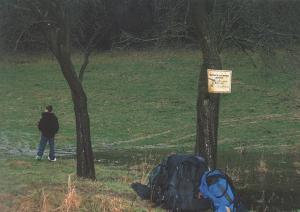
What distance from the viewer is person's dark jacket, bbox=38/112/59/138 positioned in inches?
668

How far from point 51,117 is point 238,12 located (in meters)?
6.24

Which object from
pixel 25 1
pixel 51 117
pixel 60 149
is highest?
pixel 25 1

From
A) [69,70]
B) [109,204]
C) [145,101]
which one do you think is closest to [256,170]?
[69,70]

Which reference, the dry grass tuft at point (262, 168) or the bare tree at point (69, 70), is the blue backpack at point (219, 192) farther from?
the dry grass tuft at point (262, 168)

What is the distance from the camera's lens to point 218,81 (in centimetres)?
1218

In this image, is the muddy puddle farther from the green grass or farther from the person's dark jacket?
the green grass

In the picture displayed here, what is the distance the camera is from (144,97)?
37.4m

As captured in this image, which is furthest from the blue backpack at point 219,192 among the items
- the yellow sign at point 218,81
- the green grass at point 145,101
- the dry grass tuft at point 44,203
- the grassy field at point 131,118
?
the green grass at point 145,101

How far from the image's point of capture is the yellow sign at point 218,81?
12156 mm

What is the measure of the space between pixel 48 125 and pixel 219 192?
892 cm

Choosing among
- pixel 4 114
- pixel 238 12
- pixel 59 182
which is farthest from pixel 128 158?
pixel 4 114

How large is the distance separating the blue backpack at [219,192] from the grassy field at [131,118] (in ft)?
3.64

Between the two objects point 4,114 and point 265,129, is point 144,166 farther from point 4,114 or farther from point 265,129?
point 4,114

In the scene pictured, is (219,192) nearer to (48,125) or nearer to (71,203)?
(71,203)
